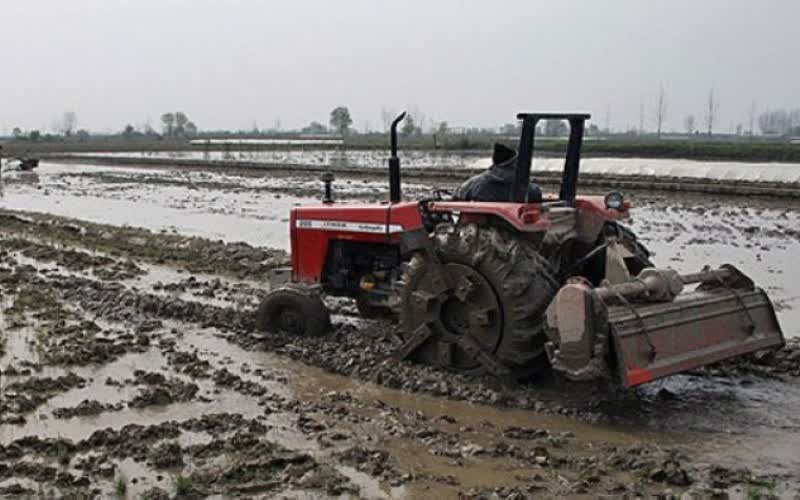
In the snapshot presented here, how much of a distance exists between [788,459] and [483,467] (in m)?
2.07

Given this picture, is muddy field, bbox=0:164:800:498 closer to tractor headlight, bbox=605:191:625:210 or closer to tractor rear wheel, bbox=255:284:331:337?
tractor rear wheel, bbox=255:284:331:337

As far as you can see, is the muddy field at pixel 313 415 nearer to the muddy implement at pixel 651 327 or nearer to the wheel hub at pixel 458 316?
the wheel hub at pixel 458 316

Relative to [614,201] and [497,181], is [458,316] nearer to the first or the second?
[497,181]

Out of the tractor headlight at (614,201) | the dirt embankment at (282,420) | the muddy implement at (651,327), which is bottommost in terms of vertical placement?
the dirt embankment at (282,420)

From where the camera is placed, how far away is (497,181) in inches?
314

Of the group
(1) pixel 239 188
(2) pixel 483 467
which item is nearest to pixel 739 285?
(2) pixel 483 467

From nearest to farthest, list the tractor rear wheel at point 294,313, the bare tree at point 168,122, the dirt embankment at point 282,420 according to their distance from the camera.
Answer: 1. the dirt embankment at point 282,420
2. the tractor rear wheel at point 294,313
3. the bare tree at point 168,122

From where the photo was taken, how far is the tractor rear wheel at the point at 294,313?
9.41m

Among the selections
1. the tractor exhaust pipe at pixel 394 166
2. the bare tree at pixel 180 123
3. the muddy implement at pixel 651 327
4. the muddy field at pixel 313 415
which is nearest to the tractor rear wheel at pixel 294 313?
the muddy field at pixel 313 415

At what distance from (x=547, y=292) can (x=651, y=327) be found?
2.81 feet

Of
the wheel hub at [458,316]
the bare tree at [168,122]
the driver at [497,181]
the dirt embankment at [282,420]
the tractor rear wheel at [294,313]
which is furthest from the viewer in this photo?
the bare tree at [168,122]

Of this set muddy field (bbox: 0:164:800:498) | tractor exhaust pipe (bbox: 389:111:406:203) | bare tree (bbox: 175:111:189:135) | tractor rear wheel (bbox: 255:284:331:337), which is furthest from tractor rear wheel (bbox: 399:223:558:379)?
bare tree (bbox: 175:111:189:135)

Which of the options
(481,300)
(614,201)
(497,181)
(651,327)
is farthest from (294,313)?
(651,327)

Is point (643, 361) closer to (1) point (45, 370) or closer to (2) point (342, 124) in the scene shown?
(1) point (45, 370)
